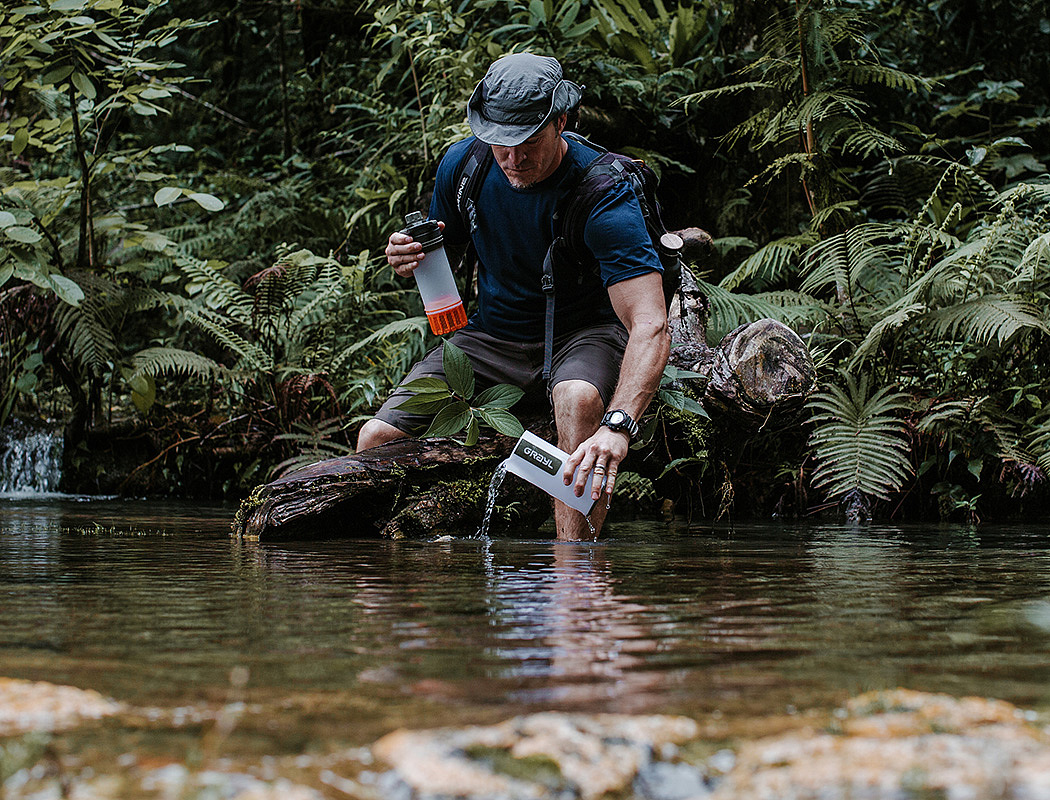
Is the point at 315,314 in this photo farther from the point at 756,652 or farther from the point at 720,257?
the point at 756,652

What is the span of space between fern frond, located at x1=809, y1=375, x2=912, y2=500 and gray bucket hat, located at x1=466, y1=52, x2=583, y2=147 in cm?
222

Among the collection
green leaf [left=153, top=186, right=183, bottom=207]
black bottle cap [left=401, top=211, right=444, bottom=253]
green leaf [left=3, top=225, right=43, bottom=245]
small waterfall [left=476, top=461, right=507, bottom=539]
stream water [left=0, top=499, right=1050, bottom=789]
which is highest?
green leaf [left=153, top=186, right=183, bottom=207]

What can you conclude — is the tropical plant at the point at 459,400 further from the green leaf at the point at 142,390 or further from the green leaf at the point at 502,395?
the green leaf at the point at 142,390

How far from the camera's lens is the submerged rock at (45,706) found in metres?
1.11

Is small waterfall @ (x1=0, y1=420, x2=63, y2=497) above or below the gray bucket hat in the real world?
below

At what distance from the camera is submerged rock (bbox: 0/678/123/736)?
3.65 ft

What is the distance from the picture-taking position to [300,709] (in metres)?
1.20

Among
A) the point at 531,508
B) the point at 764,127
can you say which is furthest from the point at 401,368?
the point at 764,127

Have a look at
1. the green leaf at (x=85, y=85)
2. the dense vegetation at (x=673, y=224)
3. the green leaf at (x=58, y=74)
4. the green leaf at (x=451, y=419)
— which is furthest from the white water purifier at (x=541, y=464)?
the green leaf at (x=58, y=74)

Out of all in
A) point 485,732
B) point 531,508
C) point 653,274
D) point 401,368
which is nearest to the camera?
point 485,732

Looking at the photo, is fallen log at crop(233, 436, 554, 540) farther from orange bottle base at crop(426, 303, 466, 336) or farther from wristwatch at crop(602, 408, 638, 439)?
wristwatch at crop(602, 408, 638, 439)

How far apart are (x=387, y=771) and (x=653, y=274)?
2.82 meters

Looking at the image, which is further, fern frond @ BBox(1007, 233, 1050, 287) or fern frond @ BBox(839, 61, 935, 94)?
fern frond @ BBox(839, 61, 935, 94)


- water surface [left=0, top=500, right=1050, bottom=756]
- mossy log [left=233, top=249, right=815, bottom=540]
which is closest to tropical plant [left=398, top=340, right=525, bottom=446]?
mossy log [left=233, top=249, right=815, bottom=540]
